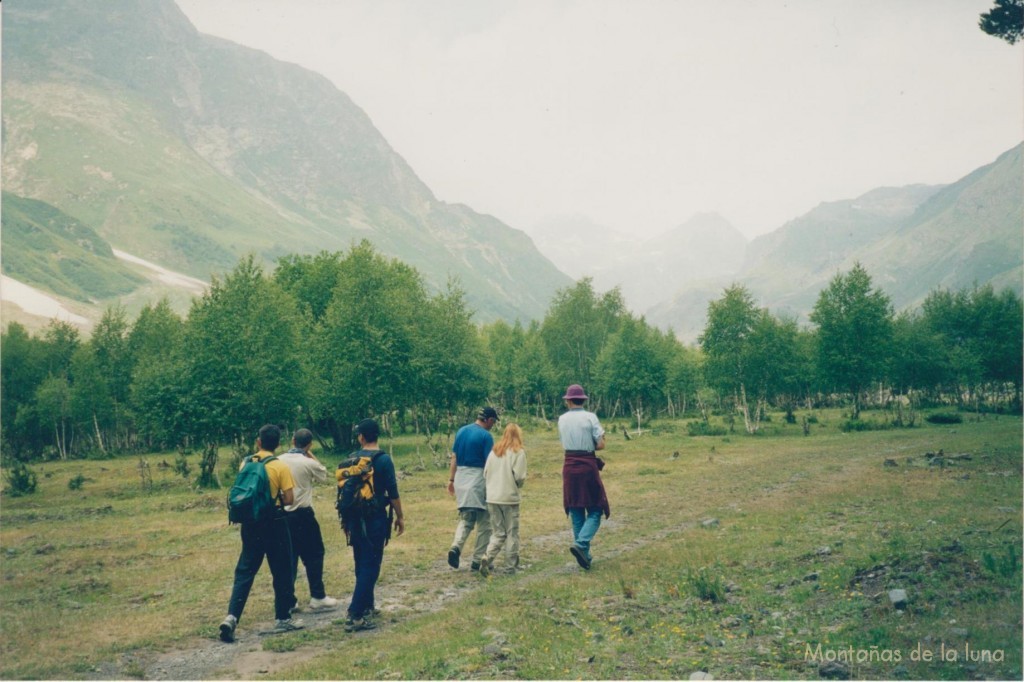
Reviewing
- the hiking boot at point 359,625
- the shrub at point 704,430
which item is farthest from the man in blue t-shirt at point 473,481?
the shrub at point 704,430

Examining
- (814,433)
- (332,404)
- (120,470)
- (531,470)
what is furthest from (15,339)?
(814,433)

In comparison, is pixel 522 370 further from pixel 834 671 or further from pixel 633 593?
pixel 834 671

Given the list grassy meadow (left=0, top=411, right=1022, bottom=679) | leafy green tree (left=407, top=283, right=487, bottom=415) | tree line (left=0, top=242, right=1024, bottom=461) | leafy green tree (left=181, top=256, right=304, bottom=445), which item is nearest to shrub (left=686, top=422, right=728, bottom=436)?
tree line (left=0, top=242, right=1024, bottom=461)

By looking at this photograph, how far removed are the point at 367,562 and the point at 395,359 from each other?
1156 inches

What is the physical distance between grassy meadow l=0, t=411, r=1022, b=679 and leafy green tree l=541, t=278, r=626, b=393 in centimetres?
6644

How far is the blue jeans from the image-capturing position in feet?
38.4

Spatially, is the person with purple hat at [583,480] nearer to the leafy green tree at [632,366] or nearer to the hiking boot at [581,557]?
the hiking boot at [581,557]

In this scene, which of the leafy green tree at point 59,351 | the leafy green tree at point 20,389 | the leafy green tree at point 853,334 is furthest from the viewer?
the leafy green tree at point 59,351

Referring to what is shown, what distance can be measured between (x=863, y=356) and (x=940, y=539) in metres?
48.4

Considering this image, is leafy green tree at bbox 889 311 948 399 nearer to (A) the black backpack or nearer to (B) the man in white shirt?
(A) the black backpack

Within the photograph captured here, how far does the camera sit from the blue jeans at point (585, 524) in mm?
11711

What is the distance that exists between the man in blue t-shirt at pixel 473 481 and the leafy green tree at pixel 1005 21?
47.3 feet

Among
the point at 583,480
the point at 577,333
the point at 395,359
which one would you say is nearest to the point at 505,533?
the point at 583,480

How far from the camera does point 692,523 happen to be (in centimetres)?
1644
